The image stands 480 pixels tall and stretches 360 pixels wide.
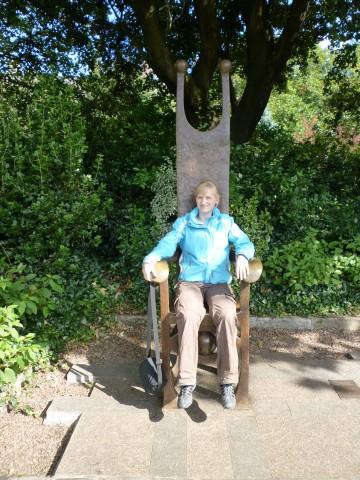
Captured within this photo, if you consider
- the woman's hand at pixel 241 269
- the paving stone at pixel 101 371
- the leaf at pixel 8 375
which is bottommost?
the paving stone at pixel 101 371

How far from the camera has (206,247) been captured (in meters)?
3.26

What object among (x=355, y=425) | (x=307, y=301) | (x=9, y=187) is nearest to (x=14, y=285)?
(x=9, y=187)

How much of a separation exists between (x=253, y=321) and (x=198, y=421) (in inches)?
75.0

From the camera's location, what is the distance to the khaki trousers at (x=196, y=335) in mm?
2791

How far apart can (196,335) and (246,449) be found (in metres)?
0.70

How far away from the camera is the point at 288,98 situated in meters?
21.1

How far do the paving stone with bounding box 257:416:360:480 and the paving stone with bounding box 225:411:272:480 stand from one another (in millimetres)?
50

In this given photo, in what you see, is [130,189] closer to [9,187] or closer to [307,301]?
[9,187]

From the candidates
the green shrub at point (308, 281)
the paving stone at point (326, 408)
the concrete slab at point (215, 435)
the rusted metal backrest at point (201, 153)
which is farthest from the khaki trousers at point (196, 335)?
the green shrub at point (308, 281)

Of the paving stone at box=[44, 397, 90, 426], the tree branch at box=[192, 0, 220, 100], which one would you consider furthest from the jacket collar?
the tree branch at box=[192, 0, 220, 100]

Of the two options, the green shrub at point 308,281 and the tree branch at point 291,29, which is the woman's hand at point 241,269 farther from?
the tree branch at point 291,29

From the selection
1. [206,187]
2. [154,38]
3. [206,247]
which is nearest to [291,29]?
[154,38]

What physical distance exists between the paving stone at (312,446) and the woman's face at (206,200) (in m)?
1.44

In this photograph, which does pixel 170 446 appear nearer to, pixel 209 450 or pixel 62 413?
pixel 209 450
